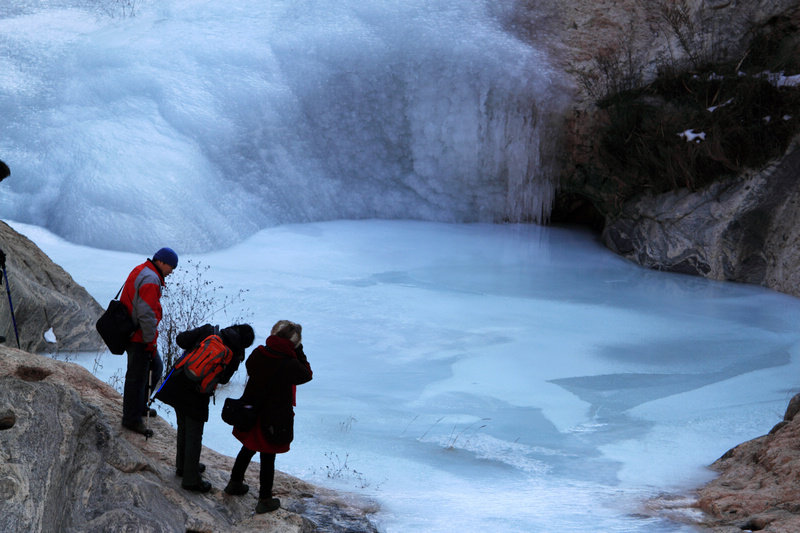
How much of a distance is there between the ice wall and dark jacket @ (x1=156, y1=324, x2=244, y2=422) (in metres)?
9.00

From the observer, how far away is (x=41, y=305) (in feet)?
20.6

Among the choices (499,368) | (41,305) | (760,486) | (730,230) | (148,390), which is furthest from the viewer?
(730,230)

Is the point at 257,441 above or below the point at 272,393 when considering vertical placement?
below

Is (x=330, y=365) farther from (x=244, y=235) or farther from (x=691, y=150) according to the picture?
(x=691, y=150)

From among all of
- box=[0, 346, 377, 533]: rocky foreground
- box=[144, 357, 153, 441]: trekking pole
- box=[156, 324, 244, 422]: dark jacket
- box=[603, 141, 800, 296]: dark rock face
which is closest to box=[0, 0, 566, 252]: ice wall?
box=[603, 141, 800, 296]: dark rock face

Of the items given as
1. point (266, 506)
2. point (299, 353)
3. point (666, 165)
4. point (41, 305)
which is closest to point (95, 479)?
point (266, 506)

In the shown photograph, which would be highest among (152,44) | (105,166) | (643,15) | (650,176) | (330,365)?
(643,15)

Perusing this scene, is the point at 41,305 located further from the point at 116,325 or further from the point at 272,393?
the point at 272,393

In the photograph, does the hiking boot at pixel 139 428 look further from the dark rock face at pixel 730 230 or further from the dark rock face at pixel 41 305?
the dark rock face at pixel 730 230

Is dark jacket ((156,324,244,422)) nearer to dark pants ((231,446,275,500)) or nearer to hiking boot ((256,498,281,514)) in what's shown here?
dark pants ((231,446,275,500))

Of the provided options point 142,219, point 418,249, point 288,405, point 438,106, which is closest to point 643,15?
point 438,106

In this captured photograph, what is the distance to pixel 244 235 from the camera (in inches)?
507

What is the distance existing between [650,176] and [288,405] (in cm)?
1091

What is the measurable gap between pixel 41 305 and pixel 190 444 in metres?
3.43
